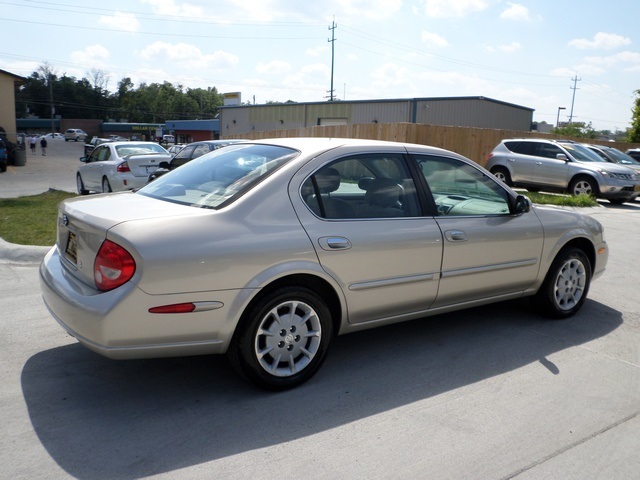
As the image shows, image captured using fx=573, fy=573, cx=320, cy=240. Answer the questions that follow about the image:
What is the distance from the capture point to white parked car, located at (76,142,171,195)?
1310 cm

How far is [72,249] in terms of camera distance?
3.73m

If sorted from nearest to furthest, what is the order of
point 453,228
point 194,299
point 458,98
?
point 194,299
point 453,228
point 458,98

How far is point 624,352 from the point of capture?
4.65 meters

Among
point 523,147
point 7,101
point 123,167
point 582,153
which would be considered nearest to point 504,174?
point 523,147

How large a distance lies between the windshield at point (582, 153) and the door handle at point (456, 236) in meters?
14.5

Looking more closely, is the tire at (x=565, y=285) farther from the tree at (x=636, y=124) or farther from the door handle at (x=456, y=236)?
the tree at (x=636, y=124)

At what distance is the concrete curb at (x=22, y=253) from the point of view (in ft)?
22.8

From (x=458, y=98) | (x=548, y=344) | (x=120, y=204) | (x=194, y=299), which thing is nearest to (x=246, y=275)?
(x=194, y=299)

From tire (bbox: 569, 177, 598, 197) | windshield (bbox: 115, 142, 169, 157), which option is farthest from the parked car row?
tire (bbox: 569, 177, 598, 197)

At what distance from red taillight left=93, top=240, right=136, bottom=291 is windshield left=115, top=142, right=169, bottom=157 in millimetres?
11259

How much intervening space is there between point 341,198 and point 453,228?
0.98m

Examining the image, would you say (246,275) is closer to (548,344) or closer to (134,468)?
(134,468)

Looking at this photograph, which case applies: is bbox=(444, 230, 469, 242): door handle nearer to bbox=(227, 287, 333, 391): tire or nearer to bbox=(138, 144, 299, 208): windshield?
bbox=(227, 287, 333, 391): tire

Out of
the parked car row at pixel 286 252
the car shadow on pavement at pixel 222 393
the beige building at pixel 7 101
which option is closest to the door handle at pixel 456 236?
the parked car row at pixel 286 252
